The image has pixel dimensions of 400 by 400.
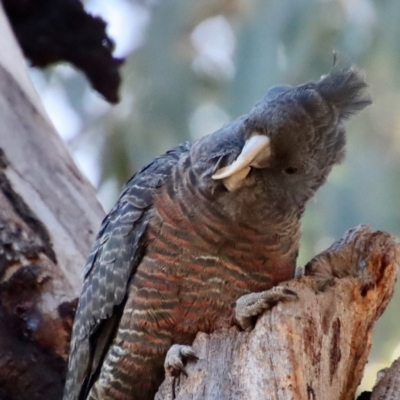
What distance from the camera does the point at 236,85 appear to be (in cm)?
304

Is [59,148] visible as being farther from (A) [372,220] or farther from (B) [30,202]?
(A) [372,220]

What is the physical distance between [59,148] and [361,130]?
4.47ft

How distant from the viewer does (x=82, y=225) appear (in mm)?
2371

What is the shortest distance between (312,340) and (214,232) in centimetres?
42

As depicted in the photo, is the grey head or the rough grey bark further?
the grey head

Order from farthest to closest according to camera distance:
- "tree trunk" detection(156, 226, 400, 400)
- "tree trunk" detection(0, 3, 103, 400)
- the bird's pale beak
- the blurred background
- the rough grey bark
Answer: the blurred background < "tree trunk" detection(0, 3, 103, 400) < the bird's pale beak < the rough grey bark < "tree trunk" detection(156, 226, 400, 400)

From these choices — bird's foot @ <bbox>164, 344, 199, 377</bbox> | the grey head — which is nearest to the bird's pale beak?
the grey head

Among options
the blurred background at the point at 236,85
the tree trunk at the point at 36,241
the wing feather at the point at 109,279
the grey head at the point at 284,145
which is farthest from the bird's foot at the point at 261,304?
the blurred background at the point at 236,85

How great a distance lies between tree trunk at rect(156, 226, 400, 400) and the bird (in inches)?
4.8

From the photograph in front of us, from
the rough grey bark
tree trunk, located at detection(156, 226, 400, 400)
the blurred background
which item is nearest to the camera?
tree trunk, located at detection(156, 226, 400, 400)

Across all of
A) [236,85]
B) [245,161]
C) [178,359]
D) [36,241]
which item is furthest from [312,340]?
[236,85]

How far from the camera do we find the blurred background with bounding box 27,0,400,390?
2818 mm

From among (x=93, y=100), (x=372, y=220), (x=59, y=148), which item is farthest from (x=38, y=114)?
(x=372, y=220)

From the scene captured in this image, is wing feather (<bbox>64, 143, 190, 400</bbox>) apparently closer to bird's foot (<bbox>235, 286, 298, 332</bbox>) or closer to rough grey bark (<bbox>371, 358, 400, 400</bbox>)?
bird's foot (<bbox>235, 286, 298, 332</bbox>)
